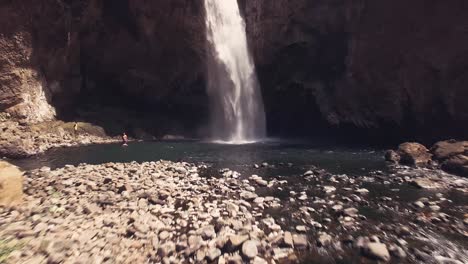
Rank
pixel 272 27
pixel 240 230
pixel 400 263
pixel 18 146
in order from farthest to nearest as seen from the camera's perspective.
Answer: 1. pixel 272 27
2. pixel 18 146
3. pixel 240 230
4. pixel 400 263

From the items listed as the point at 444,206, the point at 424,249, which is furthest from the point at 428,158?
the point at 424,249

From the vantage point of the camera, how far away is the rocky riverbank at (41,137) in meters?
20.5

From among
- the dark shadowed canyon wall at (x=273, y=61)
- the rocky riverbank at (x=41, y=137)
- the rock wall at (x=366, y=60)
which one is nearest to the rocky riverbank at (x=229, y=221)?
the rocky riverbank at (x=41, y=137)

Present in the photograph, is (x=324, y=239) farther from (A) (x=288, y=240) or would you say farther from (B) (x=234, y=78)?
(B) (x=234, y=78)

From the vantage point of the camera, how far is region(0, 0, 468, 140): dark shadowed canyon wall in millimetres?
24891

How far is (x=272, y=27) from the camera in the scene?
34.3 metres

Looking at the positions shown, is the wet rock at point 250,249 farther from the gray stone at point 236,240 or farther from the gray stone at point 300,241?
the gray stone at point 300,241

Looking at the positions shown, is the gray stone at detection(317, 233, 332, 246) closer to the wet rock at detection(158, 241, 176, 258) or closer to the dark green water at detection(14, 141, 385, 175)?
the wet rock at detection(158, 241, 176, 258)

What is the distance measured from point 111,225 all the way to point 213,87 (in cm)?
3026

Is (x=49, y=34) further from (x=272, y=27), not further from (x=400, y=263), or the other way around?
(x=400, y=263)

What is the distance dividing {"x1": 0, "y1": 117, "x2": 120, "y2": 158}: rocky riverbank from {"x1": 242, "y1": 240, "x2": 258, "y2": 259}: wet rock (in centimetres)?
1960

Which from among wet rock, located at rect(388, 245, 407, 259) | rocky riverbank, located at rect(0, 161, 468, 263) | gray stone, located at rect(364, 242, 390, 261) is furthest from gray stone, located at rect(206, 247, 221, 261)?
wet rock, located at rect(388, 245, 407, 259)

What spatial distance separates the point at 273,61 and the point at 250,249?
3104 centimetres

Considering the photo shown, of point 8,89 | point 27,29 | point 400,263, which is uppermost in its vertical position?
point 27,29
